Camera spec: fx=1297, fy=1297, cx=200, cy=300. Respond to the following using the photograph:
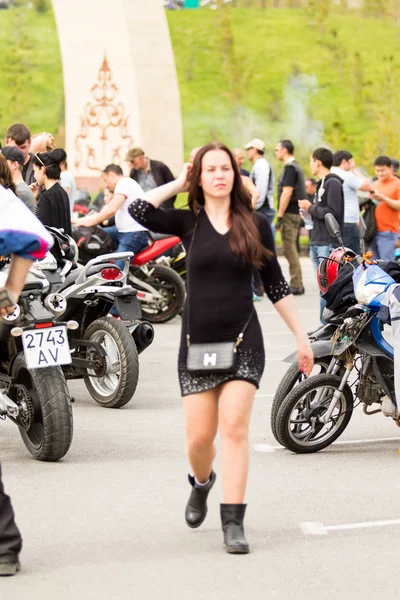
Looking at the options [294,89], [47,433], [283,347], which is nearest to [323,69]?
[294,89]

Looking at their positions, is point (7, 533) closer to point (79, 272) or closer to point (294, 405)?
point (294, 405)

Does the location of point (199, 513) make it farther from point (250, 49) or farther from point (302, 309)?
point (250, 49)

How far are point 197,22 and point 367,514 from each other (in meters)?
36.0

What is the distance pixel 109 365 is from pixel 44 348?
→ 189 centimetres

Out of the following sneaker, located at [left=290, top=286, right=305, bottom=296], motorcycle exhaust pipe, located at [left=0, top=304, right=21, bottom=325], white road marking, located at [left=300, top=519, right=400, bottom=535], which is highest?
motorcycle exhaust pipe, located at [left=0, top=304, right=21, bottom=325]

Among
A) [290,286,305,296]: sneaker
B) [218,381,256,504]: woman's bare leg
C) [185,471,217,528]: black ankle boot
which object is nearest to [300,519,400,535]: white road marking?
[185,471,217,528]: black ankle boot

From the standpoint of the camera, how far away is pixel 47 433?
7.01 metres

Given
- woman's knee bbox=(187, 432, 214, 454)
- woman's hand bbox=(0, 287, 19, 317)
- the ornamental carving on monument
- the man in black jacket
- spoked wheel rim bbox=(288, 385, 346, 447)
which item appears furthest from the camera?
the ornamental carving on monument

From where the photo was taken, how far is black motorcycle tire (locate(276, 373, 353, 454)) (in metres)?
7.21

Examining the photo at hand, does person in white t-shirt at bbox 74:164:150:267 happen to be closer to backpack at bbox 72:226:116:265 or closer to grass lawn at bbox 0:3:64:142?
backpack at bbox 72:226:116:265

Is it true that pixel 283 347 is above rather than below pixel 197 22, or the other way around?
below

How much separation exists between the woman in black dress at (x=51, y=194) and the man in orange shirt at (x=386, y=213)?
4.49 meters

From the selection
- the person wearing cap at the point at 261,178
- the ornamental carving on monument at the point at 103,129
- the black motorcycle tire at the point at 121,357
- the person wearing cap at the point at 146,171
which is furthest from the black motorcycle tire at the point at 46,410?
the ornamental carving on monument at the point at 103,129

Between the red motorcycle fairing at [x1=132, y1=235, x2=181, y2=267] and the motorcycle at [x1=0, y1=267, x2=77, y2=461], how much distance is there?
6.07 m
